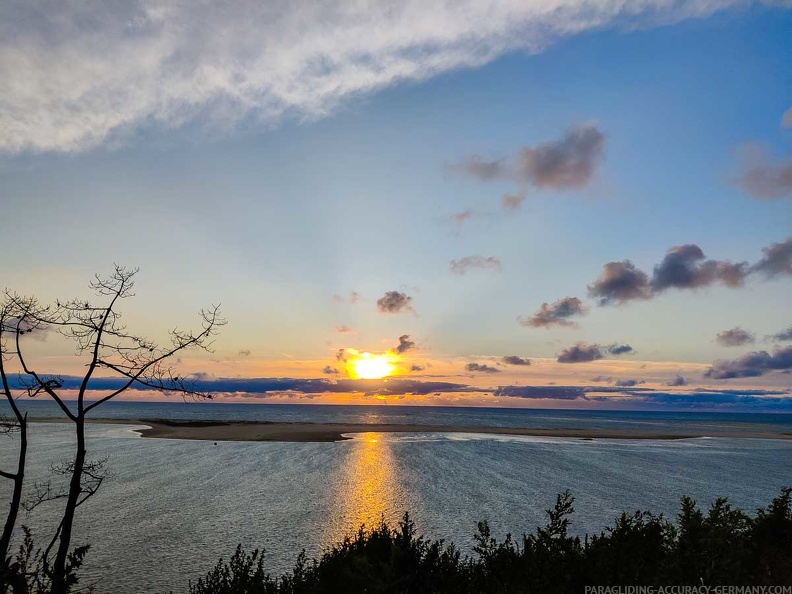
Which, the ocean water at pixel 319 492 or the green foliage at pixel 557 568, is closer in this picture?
the green foliage at pixel 557 568

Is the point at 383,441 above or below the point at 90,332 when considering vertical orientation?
below

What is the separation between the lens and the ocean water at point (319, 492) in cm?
2447

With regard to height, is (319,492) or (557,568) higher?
(557,568)

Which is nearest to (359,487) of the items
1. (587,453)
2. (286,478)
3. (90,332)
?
(286,478)

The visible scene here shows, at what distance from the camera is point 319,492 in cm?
3809

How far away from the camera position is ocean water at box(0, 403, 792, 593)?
24.5 meters

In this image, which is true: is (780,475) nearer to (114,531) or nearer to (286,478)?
(286,478)

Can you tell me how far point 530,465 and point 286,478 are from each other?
26.4 m

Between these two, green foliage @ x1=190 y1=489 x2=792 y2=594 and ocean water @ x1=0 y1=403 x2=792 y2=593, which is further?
ocean water @ x1=0 y1=403 x2=792 y2=593

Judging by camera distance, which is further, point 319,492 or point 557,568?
point 319,492

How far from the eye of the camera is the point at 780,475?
53.0 meters

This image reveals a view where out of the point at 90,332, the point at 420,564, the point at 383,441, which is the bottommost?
the point at 383,441

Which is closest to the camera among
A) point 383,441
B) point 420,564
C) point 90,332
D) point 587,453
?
point 90,332

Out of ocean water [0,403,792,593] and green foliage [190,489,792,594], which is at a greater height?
green foliage [190,489,792,594]
